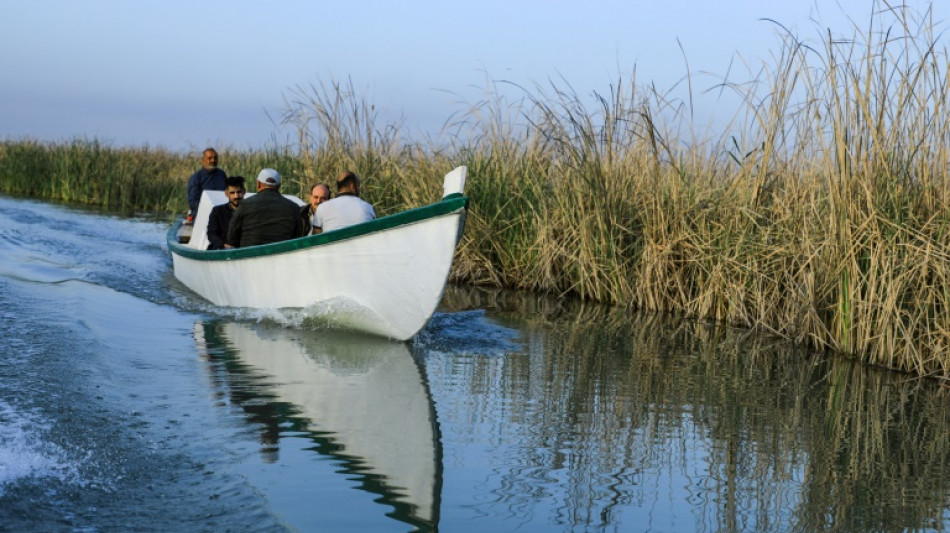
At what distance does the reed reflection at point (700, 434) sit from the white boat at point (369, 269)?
90 cm

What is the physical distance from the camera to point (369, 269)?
995 centimetres

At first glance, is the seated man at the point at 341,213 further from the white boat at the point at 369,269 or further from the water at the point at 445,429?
the water at the point at 445,429

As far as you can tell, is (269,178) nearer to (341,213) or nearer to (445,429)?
(341,213)

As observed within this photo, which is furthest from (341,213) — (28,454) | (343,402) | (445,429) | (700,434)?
(28,454)

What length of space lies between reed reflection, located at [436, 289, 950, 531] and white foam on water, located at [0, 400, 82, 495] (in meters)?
2.01

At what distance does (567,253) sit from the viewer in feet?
45.7

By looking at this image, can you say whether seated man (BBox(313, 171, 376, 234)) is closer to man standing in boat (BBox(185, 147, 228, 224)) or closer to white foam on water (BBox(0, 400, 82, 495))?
white foam on water (BBox(0, 400, 82, 495))

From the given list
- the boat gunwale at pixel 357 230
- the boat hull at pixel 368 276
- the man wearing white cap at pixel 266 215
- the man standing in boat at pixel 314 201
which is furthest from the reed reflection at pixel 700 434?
the man wearing white cap at pixel 266 215

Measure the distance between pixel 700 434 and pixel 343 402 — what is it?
2.36m

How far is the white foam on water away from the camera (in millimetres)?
5262

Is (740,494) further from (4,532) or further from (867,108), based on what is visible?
(867,108)

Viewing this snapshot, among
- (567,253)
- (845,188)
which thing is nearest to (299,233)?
(567,253)

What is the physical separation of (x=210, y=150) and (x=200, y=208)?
251cm

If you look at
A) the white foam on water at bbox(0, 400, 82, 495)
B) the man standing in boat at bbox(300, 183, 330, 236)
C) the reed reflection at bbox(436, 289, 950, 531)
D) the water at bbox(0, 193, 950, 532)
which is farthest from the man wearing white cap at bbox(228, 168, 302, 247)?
the white foam on water at bbox(0, 400, 82, 495)
